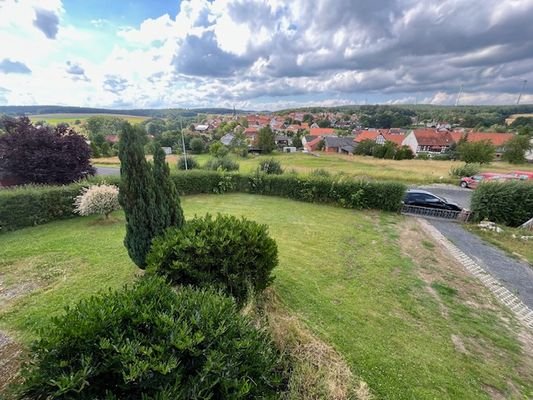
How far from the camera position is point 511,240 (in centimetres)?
891

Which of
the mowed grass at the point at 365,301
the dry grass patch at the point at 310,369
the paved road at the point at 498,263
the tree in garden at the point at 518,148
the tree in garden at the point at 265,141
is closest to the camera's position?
the dry grass patch at the point at 310,369

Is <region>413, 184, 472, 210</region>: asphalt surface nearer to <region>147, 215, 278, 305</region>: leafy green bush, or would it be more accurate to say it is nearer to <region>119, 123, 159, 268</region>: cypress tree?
<region>147, 215, 278, 305</region>: leafy green bush

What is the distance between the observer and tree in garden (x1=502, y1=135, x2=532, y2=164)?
111 ft

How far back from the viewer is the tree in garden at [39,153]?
10555 mm

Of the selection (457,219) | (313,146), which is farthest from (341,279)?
(313,146)

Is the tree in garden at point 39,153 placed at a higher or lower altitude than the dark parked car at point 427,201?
higher

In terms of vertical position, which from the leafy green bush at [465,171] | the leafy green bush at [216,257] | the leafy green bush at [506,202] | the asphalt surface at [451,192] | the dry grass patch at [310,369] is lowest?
the asphalt surface at [451,192]

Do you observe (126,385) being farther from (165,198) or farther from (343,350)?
(165,198)

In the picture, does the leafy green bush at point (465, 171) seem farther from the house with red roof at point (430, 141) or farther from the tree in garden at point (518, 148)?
the house with red roof at point (430, 141)

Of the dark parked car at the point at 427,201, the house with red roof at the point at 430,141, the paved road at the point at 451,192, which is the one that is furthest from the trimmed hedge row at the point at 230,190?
the house with red roof at the point at 430,141

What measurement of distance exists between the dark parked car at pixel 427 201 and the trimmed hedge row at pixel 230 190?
52 centimetres

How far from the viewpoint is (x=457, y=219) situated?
37.8 ft

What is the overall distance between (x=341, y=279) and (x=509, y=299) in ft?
11.8

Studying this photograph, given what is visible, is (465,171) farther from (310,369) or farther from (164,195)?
(310,369)
